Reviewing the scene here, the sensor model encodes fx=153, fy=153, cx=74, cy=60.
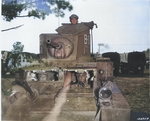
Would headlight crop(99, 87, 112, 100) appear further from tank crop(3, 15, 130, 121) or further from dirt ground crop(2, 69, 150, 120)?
dirt ground crop(2, 69, 150, 120)

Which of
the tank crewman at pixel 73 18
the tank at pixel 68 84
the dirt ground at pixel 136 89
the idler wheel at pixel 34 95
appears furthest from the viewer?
the dirt ground at pixel 136 89

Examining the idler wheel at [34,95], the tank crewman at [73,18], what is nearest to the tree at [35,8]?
the tank crewman at [73,18]

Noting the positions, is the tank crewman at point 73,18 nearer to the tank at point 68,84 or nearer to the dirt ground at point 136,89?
the tank at point 68,84

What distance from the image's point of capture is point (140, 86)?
351cm

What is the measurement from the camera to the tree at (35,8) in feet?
10.1

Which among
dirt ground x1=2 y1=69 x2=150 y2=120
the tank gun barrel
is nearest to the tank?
the tank gun barrel

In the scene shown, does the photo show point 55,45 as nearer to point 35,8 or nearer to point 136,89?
point 35,8

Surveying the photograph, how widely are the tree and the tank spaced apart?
14.5 inches

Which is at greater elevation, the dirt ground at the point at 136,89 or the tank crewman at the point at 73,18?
the tank crewman at the point at 73,18

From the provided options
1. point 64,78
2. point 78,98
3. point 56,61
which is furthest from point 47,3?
point 78,98

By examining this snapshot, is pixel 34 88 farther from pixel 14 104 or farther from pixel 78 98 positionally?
pixel 78 98

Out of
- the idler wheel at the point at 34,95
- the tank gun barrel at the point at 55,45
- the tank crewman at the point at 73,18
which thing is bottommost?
the idler wheel at the point at 34,95

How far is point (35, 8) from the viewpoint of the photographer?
3.16m

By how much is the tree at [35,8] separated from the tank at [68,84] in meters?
0.37
